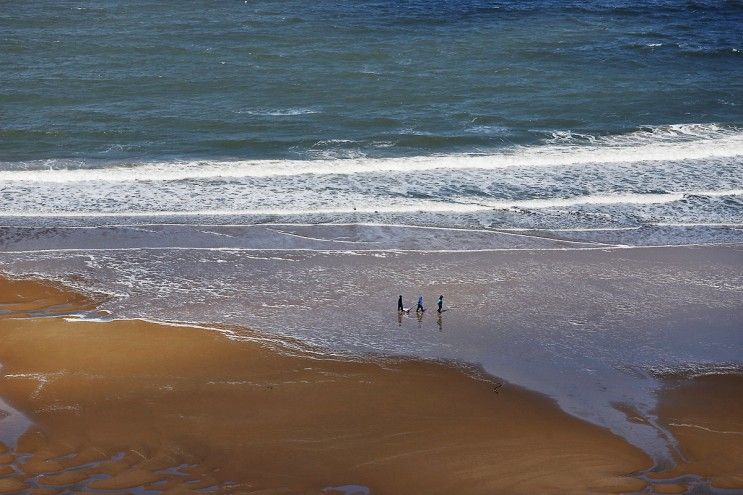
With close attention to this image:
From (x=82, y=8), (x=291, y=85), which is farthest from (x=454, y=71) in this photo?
(x=82, y=8)

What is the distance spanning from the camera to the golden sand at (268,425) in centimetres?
1717

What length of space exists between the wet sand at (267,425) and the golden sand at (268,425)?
0.11 ft

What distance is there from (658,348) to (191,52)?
31.3 m

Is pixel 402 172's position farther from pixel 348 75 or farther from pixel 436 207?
pixel 348 75

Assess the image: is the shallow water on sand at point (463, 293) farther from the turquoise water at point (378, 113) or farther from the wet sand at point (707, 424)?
the turquoise water at point (378, 113)

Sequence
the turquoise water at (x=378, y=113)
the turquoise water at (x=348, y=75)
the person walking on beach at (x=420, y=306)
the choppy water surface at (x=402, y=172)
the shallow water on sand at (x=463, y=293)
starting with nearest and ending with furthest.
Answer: the shallow water on sand at (x=463, y=293), the choppy water surface at (x=402, y=172), the person walking on beach at (x=420, y=306), the turquoise water at (x=378, y=113), the turquoise water at (x=348, y=75)

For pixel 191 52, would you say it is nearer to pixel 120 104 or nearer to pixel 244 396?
pixel 120 104

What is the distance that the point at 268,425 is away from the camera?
18781 mm

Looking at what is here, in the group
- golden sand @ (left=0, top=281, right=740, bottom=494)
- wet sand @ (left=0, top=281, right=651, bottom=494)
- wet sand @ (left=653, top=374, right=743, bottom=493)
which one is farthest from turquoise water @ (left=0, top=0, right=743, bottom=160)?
wet sand @ (left=653, top=374, right=743, bottom=493)

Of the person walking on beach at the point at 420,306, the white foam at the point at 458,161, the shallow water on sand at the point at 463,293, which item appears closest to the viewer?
the shallow water on sand at the point at 463,293

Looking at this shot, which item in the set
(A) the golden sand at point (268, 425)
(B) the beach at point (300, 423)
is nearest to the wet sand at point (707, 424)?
(B) the beach at point (300, 423)

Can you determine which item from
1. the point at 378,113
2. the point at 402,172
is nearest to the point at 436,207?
the point at 402,172

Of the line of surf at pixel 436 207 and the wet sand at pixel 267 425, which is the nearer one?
the wet sand at pixel 267 425

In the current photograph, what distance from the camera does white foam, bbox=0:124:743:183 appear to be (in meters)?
34.4
